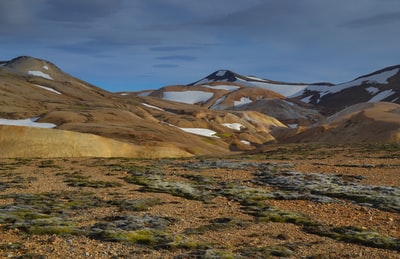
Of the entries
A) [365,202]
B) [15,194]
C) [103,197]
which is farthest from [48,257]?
[365,202]

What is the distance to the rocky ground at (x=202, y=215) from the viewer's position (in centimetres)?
1465

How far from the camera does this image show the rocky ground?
1465 cm

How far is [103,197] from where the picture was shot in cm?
2333

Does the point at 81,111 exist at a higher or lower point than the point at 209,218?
higher

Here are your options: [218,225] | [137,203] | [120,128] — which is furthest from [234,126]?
[218,225]

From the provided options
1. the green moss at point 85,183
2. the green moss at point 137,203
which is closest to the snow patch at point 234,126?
the green moss at point 85,183

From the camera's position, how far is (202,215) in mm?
19672

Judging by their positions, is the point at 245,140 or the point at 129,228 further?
the point at 245,140

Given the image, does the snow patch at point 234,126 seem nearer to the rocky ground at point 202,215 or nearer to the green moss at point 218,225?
the rocky ground at point 202,215

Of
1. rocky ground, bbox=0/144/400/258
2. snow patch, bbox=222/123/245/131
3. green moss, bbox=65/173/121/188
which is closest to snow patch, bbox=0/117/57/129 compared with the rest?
rocky ground, bbox=0/144/400/258

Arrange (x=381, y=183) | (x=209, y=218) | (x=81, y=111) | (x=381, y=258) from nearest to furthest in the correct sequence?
(x=381, y=258) < (x=209, y=218) < (x=381, y=183) < (x=81, y=111)

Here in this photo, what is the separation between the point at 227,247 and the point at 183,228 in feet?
9.22

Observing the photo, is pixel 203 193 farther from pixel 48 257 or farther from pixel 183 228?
pixel 48 257

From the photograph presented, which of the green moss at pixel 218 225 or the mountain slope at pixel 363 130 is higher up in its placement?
the mountain slope at pixel 363 130
